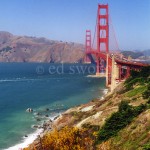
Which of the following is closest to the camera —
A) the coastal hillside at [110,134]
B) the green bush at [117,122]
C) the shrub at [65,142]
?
the shrub at [65,142]

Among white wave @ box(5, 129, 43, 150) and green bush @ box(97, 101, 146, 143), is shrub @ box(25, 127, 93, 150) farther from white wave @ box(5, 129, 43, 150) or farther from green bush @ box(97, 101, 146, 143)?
white wave @ box(5, 129, 43, 150)

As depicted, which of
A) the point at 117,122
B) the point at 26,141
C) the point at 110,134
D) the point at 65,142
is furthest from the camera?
the point at 26,141

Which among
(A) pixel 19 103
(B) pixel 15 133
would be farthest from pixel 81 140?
(A) pixel 19 103

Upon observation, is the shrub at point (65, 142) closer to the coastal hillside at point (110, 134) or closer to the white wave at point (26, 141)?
the coastal hillside at point (110, 134)

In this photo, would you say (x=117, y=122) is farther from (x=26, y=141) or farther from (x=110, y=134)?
(x=26, y=141)

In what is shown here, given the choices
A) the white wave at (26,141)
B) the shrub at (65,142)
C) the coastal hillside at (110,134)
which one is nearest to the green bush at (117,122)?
the coastal hillside at (110,134)

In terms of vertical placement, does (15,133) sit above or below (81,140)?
below

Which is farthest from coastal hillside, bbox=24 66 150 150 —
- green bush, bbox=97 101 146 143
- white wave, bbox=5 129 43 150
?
white wave, bbox=5 129 43 150

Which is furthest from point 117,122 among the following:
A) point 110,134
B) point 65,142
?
point 65,142

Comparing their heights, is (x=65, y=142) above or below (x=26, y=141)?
above

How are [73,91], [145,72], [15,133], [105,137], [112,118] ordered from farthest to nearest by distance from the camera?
[73,91]
[145,72]
[15,133]
[112,118]
[105,137]

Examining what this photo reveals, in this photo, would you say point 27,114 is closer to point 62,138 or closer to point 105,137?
point 105,137
